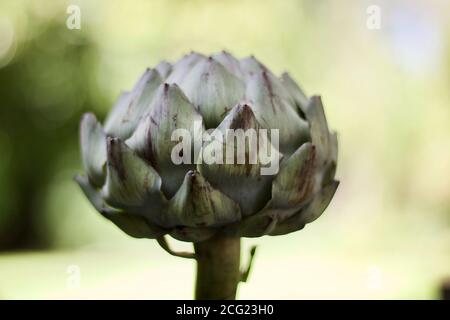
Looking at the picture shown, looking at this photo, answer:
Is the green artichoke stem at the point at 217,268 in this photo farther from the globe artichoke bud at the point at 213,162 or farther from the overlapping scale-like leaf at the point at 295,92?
the overlapping scale-like leaf at the point at 295,92

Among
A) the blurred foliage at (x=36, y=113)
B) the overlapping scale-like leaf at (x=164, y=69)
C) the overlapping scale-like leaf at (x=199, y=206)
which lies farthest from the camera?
the blurred foliage at (x=36, y=113)

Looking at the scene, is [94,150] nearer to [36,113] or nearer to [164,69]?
[164,69]

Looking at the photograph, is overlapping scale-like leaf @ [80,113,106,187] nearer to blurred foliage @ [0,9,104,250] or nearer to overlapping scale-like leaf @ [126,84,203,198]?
overlapping scale-like leaf @ [126,84,203,198]

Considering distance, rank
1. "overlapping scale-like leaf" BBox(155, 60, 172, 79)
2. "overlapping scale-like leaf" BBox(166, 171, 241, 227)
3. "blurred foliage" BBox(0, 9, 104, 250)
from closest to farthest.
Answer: "overlapping scale-like leaf" BBox(166, 171, 241, 227) → "overlapping scale-like leaf" BBox(155, 60, 172, 79) → "blurred foliage" BBox(0, 9, 104, 250)

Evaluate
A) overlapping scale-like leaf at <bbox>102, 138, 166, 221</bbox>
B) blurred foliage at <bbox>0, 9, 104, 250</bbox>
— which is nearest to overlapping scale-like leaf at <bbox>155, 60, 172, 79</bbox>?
overlapping scale-like leaf at <bbox>102, 138, 166, 221</bbox>

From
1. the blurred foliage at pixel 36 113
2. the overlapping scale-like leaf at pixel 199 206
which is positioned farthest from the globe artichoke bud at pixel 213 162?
the blurred foliage at pixel 36 113
